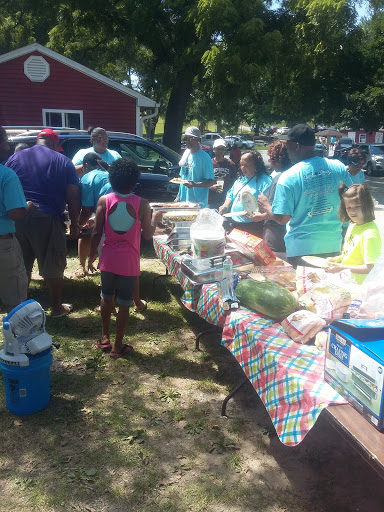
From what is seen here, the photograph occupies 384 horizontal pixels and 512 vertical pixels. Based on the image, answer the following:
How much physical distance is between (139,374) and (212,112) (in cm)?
1638

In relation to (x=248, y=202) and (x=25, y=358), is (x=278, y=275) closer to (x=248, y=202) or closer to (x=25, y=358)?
(x=248, y=202)

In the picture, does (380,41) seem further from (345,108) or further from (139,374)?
(139,374)

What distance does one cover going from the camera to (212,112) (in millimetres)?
18656

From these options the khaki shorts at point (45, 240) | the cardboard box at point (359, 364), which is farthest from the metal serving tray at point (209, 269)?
the khaki shorts at point (45, 240)

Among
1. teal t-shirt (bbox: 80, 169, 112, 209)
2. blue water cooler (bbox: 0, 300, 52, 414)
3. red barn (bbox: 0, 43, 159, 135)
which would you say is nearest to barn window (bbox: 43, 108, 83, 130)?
red barn (bbox: 0, 43, 159, 135)

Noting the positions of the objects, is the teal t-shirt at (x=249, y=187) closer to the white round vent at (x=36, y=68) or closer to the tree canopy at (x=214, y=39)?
the tree canopy at (x=214, y=39)

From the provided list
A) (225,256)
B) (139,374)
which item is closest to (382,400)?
(225,256)

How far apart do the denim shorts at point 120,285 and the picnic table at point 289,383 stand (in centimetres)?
91

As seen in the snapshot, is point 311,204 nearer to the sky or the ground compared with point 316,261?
nearer to the sky

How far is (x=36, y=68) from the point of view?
14.8m

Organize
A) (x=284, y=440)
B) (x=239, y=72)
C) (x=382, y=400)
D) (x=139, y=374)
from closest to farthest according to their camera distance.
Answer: (x=382, y=400)
(x=284, y=440)
(x=139, y=374)
(x=239, y=72)

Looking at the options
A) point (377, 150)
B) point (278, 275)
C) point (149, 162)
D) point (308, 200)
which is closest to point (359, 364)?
point (278, 275)

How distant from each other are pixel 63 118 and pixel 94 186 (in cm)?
1166

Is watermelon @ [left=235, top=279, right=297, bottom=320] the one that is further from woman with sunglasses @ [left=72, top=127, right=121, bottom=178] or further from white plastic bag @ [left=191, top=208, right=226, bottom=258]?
woman with sunglasses @ [left=72, top=127, right=121, bottom=178]
